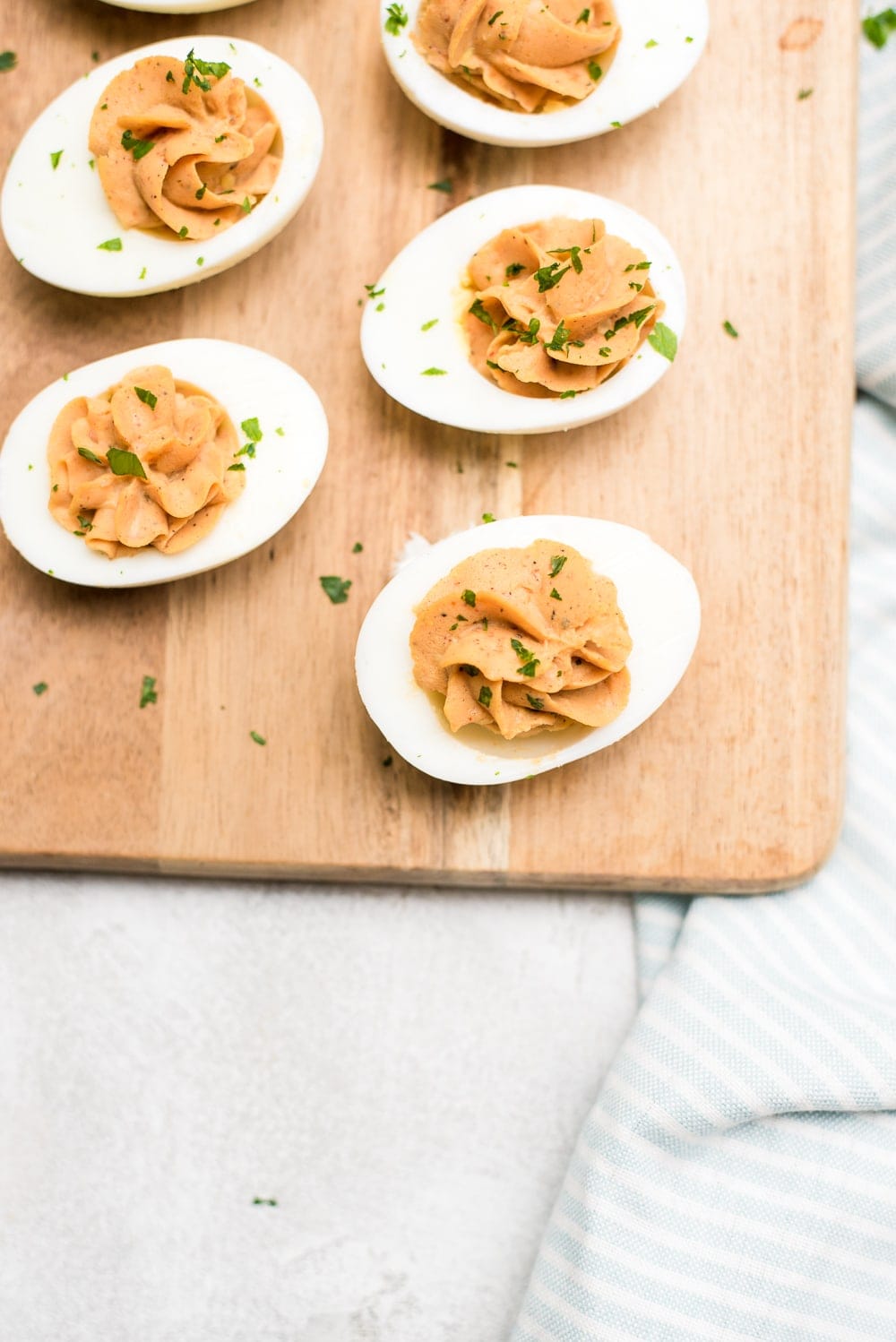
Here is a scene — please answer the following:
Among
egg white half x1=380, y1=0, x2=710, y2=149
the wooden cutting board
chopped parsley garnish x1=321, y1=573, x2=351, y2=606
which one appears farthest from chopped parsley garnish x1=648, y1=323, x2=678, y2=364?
chopped parsley garnish x1=321, y1=573, x2=351, y2=606

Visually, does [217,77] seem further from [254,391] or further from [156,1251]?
[156,1251]

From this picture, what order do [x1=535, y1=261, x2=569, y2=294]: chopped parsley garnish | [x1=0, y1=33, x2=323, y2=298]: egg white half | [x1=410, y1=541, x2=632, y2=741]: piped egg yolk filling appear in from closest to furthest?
[x1=410, y1=541, x2=632, y2=741]: piped egg yolk filling → [x1=535, y1=261, x2=569, y2=294]: chopped parsley garnish → [x1=0, y1=33, x2=323, y2=298]: egg white half

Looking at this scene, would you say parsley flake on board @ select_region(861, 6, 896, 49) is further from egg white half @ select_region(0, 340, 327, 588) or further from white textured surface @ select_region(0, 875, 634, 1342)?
white textured surface @ select_region(0, 875, 634, 1342)

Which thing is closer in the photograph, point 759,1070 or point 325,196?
point 759,1070

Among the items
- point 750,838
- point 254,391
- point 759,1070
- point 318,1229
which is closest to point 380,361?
point 254,391

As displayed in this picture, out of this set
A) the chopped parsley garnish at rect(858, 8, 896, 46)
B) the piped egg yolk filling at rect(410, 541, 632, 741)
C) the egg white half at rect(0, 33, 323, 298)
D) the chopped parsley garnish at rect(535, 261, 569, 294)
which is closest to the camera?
the piped egg yolk filling at rect(410, 541, 632, 741)

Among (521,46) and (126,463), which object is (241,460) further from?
(521,46)
